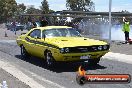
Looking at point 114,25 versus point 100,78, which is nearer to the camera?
point 100,78

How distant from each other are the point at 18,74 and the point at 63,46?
1706 mm

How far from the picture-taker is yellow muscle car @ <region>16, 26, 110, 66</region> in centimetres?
1172

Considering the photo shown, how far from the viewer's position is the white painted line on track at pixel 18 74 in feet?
30.7

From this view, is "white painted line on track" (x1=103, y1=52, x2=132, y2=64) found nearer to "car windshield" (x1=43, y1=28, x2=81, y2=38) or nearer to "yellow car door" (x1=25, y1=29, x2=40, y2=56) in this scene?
"car windshield" (x1=43, y1=28, x2=81, y2=38)

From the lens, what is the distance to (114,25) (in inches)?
1320

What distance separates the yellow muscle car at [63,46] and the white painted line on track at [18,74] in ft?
4.05

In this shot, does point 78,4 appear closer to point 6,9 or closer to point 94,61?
point 6,9

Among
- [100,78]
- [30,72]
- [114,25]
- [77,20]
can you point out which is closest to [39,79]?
[30,72]

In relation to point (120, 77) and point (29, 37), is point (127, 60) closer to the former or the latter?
point (29, 37)

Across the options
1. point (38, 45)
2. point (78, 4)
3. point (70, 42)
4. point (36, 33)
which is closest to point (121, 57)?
point (36, 33)

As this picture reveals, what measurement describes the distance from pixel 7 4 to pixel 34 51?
9572 cm

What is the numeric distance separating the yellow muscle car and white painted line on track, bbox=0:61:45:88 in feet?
4.05

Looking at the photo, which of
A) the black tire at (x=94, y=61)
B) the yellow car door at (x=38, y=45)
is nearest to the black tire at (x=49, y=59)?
the yellow car door at (x=38, y=45)

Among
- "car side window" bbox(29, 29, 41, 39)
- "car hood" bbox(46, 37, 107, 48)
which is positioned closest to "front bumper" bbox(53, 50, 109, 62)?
"car hood" bbox(46, 37, 107, 48)
